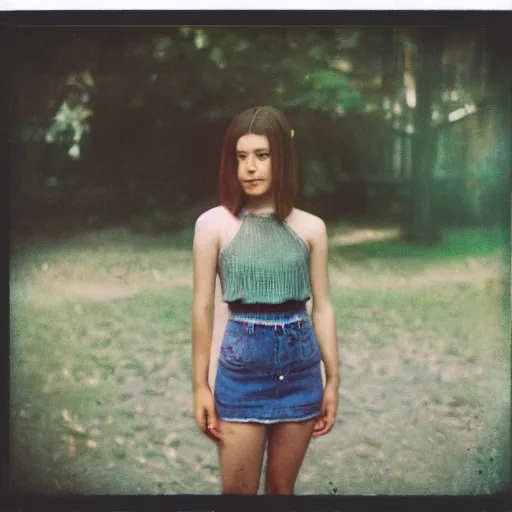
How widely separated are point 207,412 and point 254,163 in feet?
4.74

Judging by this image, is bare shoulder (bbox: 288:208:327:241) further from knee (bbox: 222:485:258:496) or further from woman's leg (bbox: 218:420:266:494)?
knee (bbox: 222:485:258:496)

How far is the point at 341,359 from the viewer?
4.64m

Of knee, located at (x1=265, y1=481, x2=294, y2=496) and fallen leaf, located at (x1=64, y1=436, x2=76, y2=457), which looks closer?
knee, located at (x1=265, y1=481, x2=294, y2=496)

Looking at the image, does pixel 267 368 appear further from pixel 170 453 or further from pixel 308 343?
pixel 170 453

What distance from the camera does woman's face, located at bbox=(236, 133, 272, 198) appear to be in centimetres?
450

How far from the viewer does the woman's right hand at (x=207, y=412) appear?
4.56 meters

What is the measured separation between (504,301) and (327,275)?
106 cm

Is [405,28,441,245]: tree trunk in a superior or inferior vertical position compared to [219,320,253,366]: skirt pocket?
superior

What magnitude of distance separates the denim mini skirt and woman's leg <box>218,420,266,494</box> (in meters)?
0.08

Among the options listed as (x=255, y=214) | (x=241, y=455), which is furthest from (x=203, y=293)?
(x=241, y=455)

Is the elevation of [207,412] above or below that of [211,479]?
above

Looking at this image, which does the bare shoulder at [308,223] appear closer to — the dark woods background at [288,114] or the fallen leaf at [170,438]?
the dark woods background at [288,114]

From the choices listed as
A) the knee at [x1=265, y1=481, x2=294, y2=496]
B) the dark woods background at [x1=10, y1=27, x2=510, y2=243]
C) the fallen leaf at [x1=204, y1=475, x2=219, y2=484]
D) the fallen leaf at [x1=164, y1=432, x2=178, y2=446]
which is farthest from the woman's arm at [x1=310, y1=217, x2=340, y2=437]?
the fallen leaf at [x1=164, y1=432, x2=178, y2=446]

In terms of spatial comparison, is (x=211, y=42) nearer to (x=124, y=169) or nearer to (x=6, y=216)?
(x=124, y=169)
